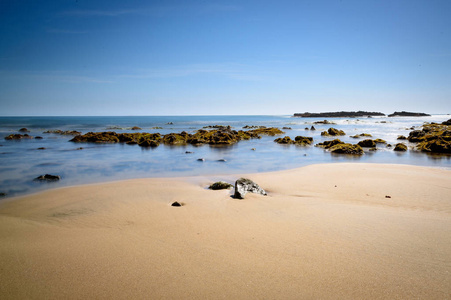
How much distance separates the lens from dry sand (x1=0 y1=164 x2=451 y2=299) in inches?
110

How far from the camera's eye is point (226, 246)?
3770 mm

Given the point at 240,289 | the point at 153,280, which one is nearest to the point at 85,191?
the point at 153,280

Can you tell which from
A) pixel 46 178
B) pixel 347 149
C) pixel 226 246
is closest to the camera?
pixel 226 246

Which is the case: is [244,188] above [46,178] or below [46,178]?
above

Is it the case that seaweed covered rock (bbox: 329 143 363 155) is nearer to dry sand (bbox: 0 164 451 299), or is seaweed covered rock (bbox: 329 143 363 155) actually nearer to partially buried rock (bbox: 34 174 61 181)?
dry sand (bbox: 0 164 451 299)

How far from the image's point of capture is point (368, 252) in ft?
11.8

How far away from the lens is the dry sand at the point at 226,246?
2.80 metres

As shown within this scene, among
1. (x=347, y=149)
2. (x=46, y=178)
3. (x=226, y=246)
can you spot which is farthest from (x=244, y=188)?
(x=347, y=149)

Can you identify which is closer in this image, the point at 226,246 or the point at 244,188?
the point at 226,246

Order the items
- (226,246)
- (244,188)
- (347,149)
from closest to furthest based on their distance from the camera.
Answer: (226,246) → (244,188) → (347,149)

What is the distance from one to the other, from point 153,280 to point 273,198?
14.4ft

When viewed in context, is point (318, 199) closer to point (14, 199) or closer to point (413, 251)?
point (413, 251)

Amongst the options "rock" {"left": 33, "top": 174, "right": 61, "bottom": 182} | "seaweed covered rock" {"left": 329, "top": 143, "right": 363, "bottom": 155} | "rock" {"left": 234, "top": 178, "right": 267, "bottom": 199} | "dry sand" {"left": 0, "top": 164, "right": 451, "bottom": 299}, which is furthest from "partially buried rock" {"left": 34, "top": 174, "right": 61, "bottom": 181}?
"seaweed covered rock" {"left": 329, "top": 143, "right": 363, "bottom": 155}

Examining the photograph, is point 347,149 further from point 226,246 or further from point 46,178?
point 46,178
